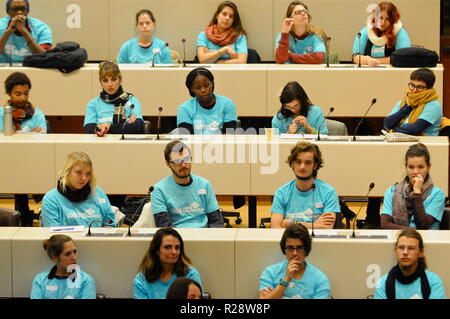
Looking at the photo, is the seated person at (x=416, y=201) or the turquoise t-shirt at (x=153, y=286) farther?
the seated person at (x=416, y=201)

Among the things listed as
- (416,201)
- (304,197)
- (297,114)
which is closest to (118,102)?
(297,114)

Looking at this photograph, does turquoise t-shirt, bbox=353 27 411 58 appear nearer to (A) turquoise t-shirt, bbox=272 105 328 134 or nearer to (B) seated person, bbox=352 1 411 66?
(B) seated person, bbox=352 1 411 66

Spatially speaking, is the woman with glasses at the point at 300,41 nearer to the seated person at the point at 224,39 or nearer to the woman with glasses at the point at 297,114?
the seated person at the point at 224,39

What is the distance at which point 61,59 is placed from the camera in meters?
8.28

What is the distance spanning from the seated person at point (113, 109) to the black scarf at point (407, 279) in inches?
114

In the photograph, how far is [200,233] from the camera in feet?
18.1

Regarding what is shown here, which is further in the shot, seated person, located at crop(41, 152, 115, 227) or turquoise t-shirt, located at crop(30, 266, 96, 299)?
seated person, located at crop(41, 152, 115, 227)

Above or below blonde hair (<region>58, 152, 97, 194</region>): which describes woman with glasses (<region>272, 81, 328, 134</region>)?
above

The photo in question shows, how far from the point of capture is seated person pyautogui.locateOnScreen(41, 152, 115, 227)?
5832 mm

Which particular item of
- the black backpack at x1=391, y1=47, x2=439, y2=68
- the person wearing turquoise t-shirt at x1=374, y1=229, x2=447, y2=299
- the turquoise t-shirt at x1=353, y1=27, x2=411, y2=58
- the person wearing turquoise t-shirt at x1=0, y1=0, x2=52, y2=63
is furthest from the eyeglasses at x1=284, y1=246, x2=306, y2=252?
the person wearing turquoise t-shirt at x1=0, y1=0, x2=52, y2=63

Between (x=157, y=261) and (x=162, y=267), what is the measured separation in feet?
0.14

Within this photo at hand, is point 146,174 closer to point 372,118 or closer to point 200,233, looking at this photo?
point 200,233

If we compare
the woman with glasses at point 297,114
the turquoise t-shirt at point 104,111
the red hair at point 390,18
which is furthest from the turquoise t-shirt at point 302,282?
the red hair at point 390,18

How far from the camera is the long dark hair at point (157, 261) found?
521cm
